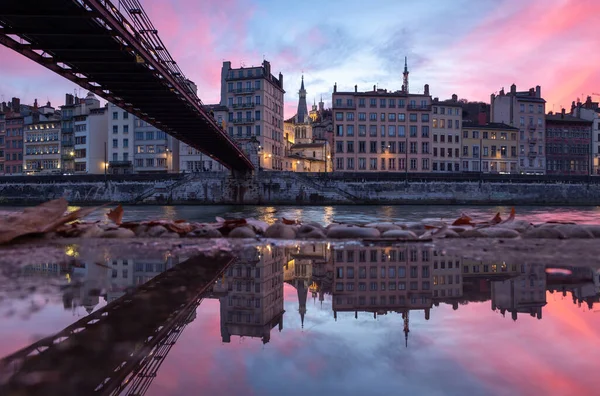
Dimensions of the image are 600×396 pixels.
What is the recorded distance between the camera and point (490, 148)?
285ft

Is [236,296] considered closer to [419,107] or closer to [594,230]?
[594,230]

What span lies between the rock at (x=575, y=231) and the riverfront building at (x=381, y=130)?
238 ft

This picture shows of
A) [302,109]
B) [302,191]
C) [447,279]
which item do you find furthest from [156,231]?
[302,109]

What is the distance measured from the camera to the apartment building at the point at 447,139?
85.6 metres

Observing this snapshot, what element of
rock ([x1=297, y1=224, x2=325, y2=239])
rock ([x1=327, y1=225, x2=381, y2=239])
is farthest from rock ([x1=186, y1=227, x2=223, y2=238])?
rock ([x1=327, y1=225, x2=381, y2=239])

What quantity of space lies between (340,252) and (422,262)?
72.2 inches

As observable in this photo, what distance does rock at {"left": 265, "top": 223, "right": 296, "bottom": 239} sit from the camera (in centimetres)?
1170

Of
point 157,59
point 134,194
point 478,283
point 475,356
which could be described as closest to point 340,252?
point 478,283

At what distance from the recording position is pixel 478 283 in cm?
557

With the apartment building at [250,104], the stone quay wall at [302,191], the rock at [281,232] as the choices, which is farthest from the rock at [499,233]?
the apartment building at [250,104]

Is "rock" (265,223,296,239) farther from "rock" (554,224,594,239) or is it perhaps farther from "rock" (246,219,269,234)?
"rock" (554,224,594,239)

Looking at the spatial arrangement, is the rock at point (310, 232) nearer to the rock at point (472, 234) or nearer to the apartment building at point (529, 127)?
the rock at point (472, 234)

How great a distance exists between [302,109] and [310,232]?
158231 millimetres

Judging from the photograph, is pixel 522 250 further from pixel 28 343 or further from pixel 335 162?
Result: pixel 335 162
